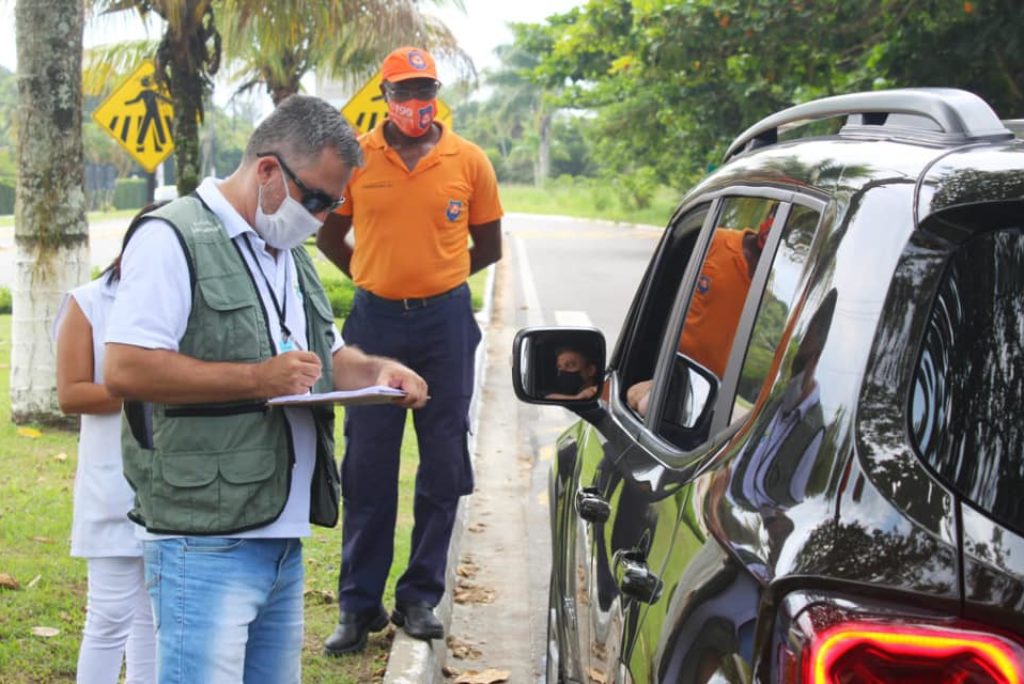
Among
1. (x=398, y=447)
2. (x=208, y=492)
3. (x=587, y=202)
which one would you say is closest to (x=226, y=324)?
(x=208, y=492)

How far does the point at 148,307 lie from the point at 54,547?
3636 millimetres

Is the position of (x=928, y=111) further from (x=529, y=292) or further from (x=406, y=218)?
(x=529, y=292)

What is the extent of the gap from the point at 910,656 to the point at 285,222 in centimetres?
184

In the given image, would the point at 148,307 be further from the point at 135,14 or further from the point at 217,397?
the point at 135,14

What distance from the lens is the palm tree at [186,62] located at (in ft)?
37.7

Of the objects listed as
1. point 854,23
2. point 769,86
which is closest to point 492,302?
point 769,86

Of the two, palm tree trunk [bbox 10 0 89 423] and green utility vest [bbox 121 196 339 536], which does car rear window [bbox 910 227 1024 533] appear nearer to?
green utility vest [bbox 121 196 339 536]

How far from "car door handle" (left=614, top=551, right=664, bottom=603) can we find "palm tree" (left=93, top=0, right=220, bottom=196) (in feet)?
32.0

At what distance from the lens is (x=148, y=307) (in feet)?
8.98

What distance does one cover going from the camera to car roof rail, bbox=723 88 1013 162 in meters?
2.12

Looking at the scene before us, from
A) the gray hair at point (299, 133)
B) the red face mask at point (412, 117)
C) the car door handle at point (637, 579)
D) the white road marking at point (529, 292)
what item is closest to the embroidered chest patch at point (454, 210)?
the red face mask at point (412, 117)

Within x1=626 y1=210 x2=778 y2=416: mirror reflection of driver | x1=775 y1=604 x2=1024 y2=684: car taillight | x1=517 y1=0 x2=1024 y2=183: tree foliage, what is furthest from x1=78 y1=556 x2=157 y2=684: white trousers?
x1=517 y1=0 x2=1024 y2=183: tree foliage

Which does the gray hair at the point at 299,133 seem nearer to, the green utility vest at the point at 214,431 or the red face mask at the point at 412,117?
the green utility vest at the point at 214,431

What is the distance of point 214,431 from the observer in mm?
2838
